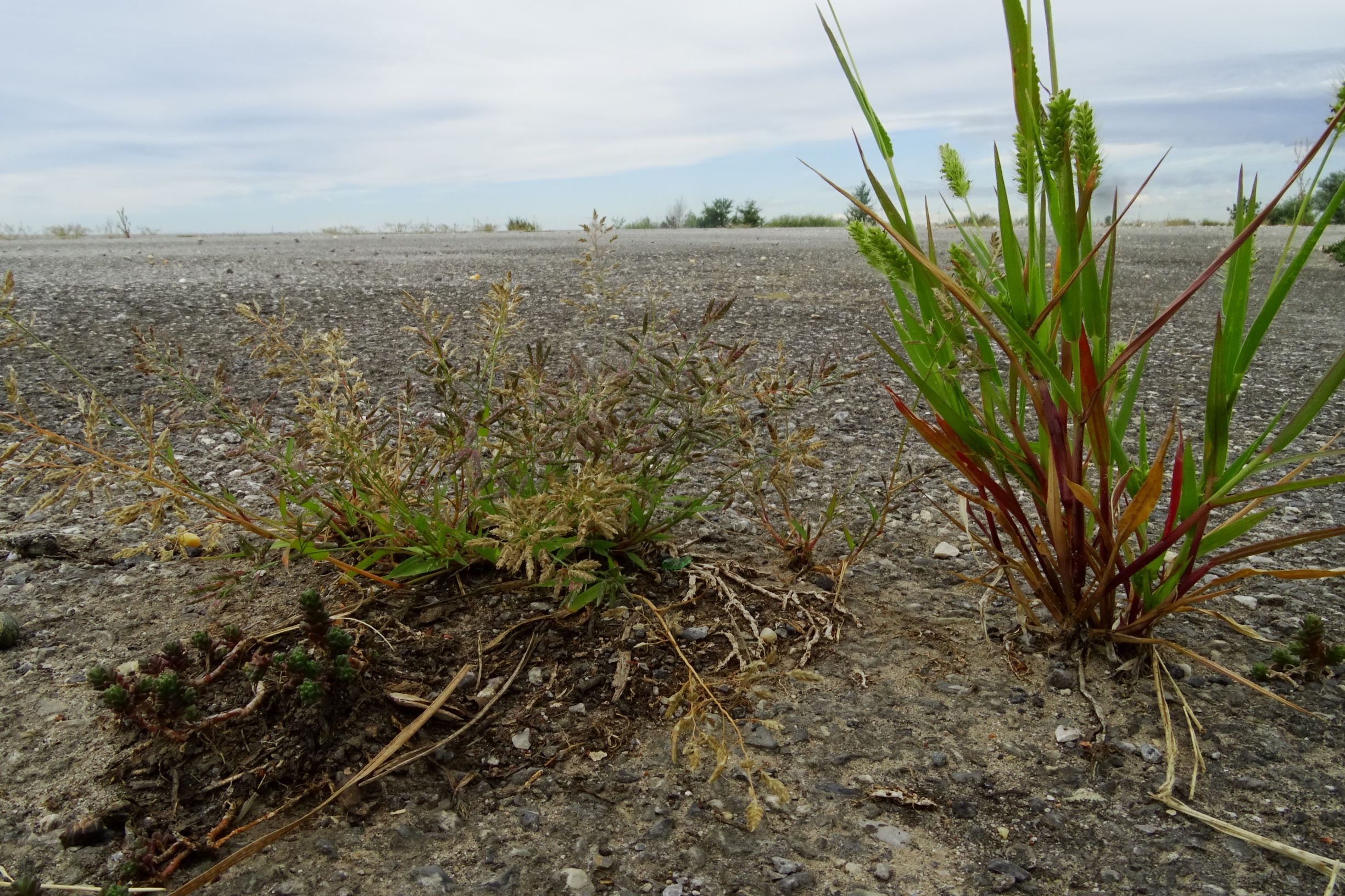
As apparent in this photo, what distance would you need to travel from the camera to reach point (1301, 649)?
5.72 ft

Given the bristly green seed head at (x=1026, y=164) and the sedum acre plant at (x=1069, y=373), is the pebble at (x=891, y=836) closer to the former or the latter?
the sedum acre plant at (x=1069, y=373)

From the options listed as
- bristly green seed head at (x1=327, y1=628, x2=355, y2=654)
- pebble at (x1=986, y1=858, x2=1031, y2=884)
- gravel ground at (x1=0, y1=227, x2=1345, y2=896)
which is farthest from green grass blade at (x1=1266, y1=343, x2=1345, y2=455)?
bristly green seed head at (x1=327, y1=628, x2=355, y2=654)

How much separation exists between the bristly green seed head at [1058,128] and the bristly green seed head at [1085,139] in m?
0.02

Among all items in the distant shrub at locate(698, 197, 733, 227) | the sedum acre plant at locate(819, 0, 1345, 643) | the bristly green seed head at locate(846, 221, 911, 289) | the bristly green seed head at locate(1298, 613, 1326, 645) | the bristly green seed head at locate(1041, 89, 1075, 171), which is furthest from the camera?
the distant shrub at locate(698, 197, 733, 227)

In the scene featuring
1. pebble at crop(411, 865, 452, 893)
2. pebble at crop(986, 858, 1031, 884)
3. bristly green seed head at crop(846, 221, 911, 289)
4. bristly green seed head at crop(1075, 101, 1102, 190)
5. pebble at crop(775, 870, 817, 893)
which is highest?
bristly green seed head at crop(1075, 101, 1102, 190)

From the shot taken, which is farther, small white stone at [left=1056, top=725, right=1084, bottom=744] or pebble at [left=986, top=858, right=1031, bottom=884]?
small white stone at [left=1056, top=725, right=1084, bottom=744]

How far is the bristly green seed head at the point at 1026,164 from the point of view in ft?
4.89

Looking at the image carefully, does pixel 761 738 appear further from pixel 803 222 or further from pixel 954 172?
pixel 803 222

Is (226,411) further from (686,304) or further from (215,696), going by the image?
(686,304)

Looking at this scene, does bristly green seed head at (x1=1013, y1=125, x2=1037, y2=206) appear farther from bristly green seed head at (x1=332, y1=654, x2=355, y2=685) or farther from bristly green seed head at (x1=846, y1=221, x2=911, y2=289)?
bristly green seed head at (x1=332, y1=654, x2=355, y2=685)

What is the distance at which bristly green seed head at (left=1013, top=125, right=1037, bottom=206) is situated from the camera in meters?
1.49

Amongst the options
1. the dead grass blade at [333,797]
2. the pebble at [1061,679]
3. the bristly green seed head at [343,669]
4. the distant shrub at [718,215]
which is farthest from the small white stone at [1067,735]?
the distant shrub at [718,215]

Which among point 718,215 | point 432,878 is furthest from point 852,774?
point 718,215

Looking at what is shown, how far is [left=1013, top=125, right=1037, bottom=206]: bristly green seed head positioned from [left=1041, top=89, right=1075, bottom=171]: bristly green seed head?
0.06 m
